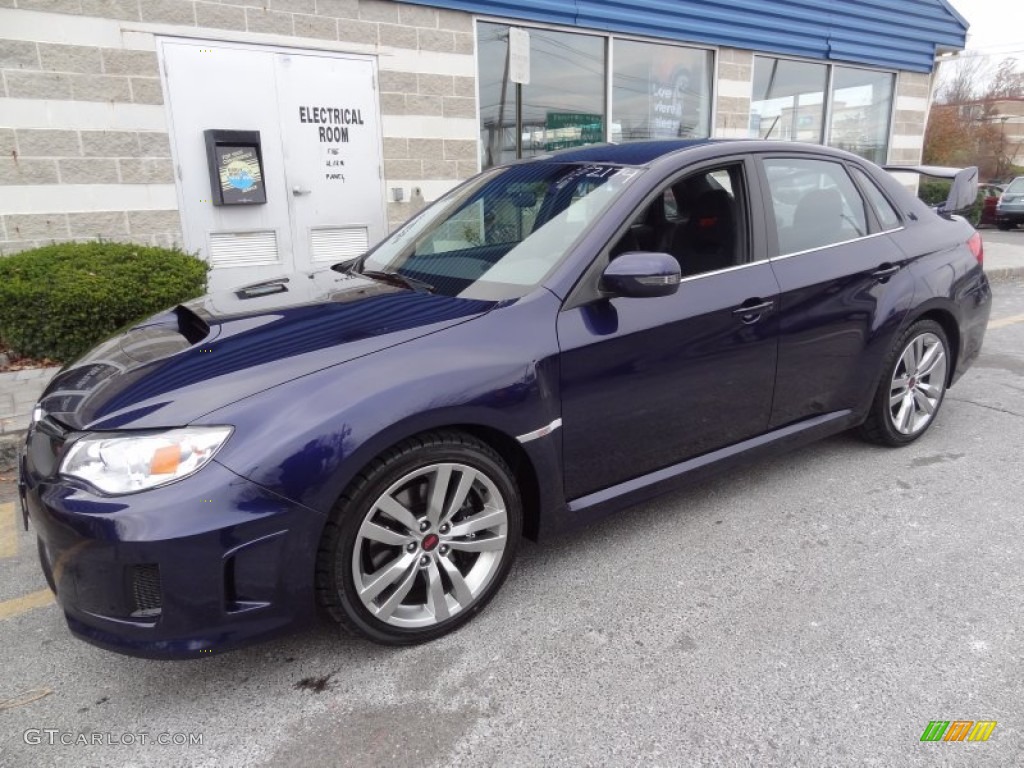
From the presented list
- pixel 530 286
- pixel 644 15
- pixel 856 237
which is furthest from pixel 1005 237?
pixel 530 286

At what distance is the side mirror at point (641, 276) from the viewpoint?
2494mm

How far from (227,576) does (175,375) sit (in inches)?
24.8

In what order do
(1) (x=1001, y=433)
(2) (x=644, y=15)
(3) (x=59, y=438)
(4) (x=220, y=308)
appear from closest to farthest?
1. (3) (x=59, y=438)
2. (4) (x=220, y=308)
3. (1) (x=1001, y=433)
4. (2) (x=644, y=15)

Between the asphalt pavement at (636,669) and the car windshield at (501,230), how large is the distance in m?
1.15

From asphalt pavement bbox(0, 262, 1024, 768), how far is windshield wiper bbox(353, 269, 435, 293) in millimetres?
1159

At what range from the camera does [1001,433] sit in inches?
163

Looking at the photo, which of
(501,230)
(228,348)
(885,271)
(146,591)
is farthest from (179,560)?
(885,271)

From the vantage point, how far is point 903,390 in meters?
3.82

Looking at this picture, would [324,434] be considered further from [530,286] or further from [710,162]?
[710,162]

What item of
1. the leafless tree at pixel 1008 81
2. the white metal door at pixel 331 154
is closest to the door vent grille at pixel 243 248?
the white metal door at pixel 331 154

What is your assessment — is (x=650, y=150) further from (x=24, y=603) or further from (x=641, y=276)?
(x=24, y=603)

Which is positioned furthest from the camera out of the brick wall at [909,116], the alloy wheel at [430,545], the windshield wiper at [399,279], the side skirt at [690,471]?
the brick wall at [909,116]

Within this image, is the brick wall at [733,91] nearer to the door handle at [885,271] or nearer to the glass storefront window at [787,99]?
the glass storefront window at [787,99]

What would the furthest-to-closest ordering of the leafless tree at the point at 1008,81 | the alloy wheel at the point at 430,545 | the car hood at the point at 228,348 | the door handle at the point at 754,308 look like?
the leafless tree at the point at 1008,81, the door handle at the point at 754,308, the alloy wheel at the point at 430,545, the car hood at the point at 228,348
